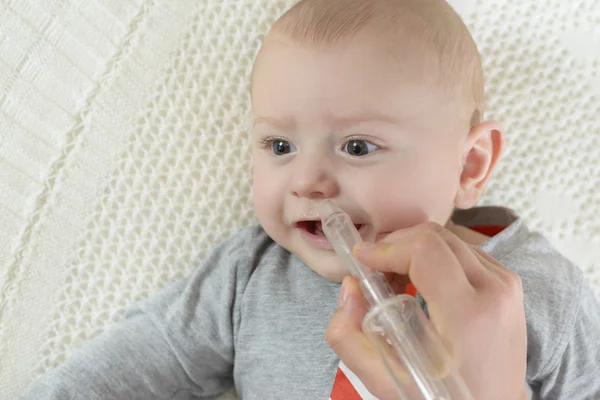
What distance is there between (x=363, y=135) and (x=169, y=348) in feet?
1.45

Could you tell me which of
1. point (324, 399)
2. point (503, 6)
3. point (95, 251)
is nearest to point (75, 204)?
point (95, 251)

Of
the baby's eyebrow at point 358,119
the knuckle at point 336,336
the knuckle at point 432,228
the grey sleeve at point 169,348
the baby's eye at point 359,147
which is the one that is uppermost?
the baby's eyebrow at point 358,119

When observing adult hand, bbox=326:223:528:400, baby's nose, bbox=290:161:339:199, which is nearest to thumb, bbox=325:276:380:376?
adult hand, bbox=326:223:528:400

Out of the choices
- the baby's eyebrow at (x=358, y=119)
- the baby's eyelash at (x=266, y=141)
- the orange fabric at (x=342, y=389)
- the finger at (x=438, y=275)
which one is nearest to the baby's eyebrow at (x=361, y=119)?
the baby's eyebrow at (x=358, y=119)

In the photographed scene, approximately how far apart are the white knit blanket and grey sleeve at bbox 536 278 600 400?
0.22m

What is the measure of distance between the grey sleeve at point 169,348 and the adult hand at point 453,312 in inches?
13.5

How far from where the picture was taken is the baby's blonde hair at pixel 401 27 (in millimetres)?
798

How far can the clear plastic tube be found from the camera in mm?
595

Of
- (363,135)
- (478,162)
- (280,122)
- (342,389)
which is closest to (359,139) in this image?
(363,135)

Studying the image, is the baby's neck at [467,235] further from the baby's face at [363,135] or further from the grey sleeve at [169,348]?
the grey sleeve at [169,348]

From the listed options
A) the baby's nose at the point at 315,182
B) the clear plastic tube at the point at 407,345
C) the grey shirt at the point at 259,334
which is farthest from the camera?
the grey shirt at the point at 259,334

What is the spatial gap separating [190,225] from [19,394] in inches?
14.1

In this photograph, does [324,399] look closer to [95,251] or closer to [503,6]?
[95,251]

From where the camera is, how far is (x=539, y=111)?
1.10 metres
